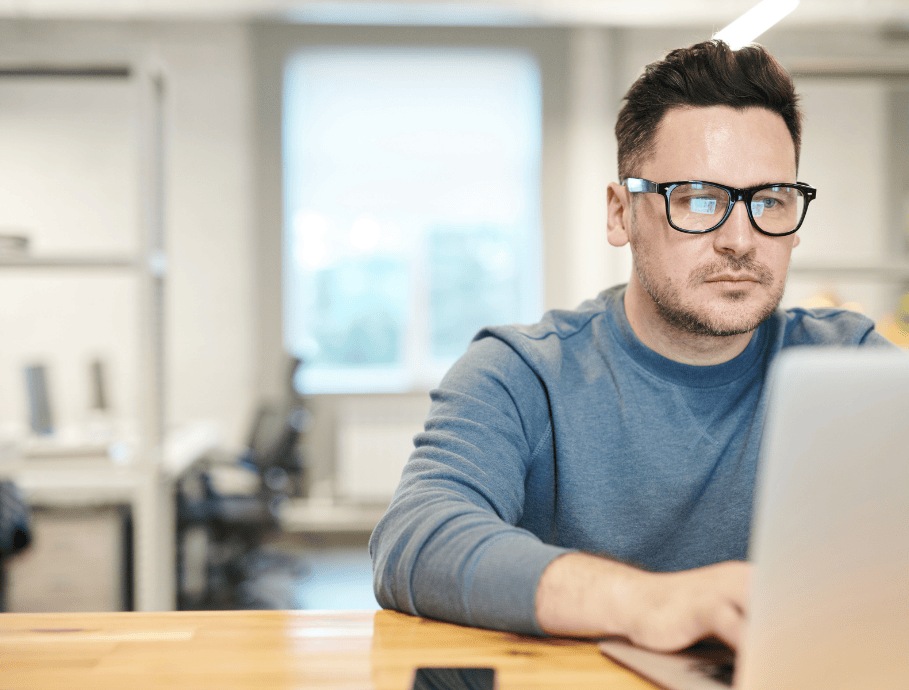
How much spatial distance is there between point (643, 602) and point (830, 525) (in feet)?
0.84

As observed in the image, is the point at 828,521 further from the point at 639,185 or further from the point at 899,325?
the point at 899,325

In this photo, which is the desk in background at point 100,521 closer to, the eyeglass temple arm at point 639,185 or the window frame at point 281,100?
the eyeglass temple arm at point 639,185

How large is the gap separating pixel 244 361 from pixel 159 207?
7.67 feet

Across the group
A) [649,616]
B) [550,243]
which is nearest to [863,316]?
[649,616]

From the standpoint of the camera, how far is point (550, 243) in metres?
4.87

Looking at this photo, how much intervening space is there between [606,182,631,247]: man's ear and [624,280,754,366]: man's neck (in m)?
0.11

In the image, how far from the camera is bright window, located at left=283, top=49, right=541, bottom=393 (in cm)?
482

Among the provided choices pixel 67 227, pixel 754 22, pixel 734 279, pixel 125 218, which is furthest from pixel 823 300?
pixel 67 227

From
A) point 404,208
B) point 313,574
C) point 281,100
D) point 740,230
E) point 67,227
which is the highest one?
point 281,100

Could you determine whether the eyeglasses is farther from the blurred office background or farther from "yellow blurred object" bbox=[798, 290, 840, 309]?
the blurred office background

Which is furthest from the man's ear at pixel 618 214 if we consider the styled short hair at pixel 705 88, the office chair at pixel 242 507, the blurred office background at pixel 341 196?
the blurred office background at pixel 341 196

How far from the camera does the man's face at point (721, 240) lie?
3.35 ft

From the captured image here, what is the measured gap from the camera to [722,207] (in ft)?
3.38

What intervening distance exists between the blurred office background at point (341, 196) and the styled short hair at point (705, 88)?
348 cm
